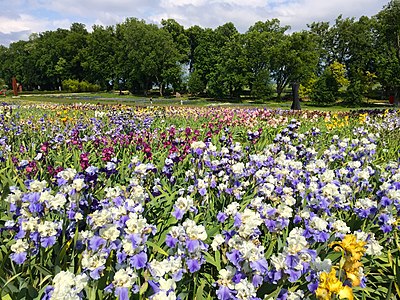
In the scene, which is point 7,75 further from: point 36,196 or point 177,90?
point 36,196

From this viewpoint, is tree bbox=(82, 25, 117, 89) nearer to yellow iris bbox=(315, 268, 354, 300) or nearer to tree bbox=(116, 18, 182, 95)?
tree bbox=(116, 18, 182, 95)

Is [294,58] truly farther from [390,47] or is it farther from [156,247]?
[156,247]

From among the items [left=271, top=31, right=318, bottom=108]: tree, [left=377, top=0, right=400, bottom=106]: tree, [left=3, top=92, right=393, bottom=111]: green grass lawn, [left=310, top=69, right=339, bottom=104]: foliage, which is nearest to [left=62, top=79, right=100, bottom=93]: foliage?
[left=3, top=92, right=393, bottom=111]: green grass lawn

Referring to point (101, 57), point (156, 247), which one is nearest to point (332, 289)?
point (156, 247)

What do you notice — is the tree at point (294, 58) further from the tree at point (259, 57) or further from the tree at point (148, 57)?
the tree at point (148, 57)

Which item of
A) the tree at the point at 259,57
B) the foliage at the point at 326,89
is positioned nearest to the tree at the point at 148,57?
the tree at the point at 259,57

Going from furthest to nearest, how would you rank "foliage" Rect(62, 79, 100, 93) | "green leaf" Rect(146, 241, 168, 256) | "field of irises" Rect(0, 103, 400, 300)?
"foliage" Rect(62, 79, 100, 93) < "green leaf" Rect(146, 241, 168, 256) < "field of irises" Rect(0, 103, 400, 300)

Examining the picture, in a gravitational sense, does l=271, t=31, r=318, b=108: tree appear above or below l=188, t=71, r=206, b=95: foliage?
above

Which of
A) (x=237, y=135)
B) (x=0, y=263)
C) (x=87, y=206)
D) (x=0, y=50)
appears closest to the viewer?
(x=0, y=263)

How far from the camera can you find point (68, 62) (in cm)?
6625

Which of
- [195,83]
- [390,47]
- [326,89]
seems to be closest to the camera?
[390,47]

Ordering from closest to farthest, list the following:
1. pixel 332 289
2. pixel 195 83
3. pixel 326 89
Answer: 1. pixel 332 289
2. pixel 326 89
3. pixel 195 83

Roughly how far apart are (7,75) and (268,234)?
9281 cm

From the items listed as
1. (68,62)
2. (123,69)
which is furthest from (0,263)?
(68,62)
